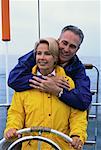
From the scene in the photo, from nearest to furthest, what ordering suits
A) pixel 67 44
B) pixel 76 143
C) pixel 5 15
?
pixel 76 143, pixel 67 44, pixel 5 15

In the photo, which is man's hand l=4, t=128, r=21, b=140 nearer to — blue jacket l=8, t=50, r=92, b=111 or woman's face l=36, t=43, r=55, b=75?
blue jacket l=8, t=50, r=92, b=111

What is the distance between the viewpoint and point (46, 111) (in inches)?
79.1

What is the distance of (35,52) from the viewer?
2.04m

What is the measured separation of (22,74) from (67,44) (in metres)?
0.25

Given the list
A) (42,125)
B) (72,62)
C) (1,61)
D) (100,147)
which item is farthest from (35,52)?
(100,147)

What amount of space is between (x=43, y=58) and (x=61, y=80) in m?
0.14

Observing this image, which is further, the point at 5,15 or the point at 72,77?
the point at 5,15

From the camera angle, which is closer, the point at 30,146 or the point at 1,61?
the point at 30,146

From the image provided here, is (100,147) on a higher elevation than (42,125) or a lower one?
lower

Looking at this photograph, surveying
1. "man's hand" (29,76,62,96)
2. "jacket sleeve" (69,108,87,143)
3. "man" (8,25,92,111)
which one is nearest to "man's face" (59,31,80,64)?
"man" (8,25,92,111)

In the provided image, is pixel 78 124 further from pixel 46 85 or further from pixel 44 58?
pixel 44 58

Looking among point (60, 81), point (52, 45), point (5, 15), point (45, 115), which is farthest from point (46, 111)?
point (5, 15)

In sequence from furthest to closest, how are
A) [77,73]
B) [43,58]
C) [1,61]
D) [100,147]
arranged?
1. [100,147]
2. [1,61]
3. [77,73]
4. [43,58]

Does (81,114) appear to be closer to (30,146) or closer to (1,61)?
(30,146)
